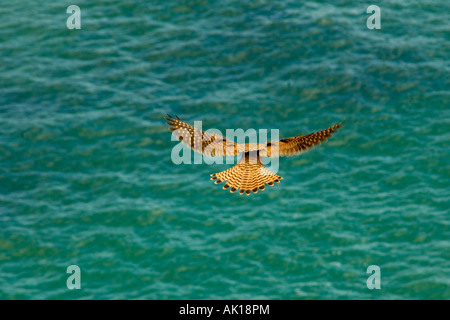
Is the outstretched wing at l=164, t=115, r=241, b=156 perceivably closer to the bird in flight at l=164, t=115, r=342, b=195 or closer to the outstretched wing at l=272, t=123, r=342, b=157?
the bird in flight at l=164, t=115, r=342, b=195

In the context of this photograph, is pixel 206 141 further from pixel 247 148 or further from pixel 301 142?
pixel 301 142

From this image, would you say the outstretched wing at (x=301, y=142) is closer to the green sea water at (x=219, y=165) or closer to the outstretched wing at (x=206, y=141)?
the outstretched wing at (x=206, y=141)

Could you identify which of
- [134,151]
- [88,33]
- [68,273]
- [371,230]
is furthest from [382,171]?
[88,33]

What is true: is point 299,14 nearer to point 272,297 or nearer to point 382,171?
point 382,171

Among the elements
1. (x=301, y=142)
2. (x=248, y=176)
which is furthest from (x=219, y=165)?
(x=301, y=142)

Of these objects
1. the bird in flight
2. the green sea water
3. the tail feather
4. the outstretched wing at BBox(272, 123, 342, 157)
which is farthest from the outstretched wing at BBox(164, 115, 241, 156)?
the green sea water
